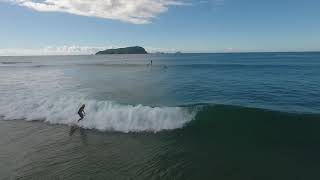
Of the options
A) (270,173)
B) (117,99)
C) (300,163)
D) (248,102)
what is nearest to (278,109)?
(248,102)

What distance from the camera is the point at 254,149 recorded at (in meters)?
14.7

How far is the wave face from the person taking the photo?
60.7 feet

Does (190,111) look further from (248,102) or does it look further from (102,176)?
(102,176)

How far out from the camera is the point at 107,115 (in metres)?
20.1

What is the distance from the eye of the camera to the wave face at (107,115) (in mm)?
18500

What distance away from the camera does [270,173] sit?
1212 cm

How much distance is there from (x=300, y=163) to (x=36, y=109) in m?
19.3

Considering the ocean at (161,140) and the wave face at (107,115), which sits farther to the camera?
the wave face at (107,115)

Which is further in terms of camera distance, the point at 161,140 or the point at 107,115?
the point at 107,115

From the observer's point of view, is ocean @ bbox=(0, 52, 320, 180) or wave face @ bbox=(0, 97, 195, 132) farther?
wave face @ bbox=(0, 97, 195, 132)

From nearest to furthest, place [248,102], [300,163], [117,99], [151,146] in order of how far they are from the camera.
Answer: [300,163]
[151,146]
[248,102]
[117,99]

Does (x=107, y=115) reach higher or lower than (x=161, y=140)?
higher

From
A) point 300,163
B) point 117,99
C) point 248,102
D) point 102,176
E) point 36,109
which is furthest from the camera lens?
point 117,99

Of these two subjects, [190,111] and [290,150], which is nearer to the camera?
[290,150]
